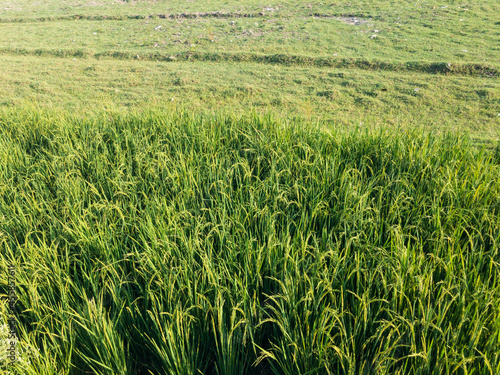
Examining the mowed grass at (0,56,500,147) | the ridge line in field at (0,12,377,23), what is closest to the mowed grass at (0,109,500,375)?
the mowed grass at (0,56,500,147)

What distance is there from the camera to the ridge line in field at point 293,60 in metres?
5.86

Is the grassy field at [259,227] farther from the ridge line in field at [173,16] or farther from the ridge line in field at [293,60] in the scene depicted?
the ridge line in field at [173,16]

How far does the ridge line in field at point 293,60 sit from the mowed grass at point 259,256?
359 centimetres

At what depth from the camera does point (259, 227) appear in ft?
6.89

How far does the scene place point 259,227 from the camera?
2100mm

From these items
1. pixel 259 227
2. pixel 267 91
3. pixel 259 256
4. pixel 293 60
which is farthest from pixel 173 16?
pixel 259 256

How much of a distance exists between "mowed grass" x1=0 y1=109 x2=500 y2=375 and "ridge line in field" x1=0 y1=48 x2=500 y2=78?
3.59 metres

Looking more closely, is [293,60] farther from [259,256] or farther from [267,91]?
[259,256]

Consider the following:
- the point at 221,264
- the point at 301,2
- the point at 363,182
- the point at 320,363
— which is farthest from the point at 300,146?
the point at 301,2

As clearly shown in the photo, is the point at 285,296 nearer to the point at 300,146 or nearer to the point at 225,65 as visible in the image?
the point at 300,146

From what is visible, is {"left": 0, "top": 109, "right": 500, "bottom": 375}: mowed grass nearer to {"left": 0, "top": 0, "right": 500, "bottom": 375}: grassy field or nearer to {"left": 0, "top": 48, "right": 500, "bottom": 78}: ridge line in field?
{"left": 0, "top": 0, "right": 500, "bottom": 375}: grassy field

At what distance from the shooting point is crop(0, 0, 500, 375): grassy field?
155 centimetres

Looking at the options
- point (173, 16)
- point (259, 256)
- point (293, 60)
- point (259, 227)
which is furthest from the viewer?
point (173, 16)

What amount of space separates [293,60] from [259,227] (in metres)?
5.51
